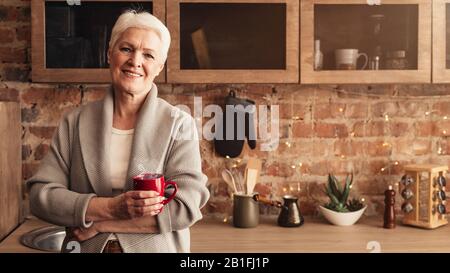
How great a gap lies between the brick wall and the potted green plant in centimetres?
11

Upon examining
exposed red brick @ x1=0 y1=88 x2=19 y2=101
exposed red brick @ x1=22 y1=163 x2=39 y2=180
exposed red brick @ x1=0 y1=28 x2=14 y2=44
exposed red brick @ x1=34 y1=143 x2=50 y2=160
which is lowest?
exposed red brick @ x1=22 y1=163 x2=39 y2=180

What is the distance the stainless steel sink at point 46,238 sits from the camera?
201 cm

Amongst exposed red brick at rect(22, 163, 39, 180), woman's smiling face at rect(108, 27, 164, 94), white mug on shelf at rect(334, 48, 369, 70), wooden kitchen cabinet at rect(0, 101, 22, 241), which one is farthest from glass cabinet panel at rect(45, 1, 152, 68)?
white mug on shelf at rect(334, 48, 369, 70)

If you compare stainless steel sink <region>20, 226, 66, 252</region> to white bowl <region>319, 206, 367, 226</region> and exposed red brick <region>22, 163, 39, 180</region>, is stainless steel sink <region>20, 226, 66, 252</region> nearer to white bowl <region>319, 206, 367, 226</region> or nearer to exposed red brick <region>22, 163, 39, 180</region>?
exposed red brick <region>22, 163, 39, 180</region>

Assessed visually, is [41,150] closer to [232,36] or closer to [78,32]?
[78,32]

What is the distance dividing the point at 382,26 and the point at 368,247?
0.91 meters

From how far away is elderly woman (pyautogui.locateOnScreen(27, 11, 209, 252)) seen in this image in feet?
4.51

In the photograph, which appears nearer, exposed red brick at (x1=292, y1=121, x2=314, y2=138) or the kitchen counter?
the kitchen counter

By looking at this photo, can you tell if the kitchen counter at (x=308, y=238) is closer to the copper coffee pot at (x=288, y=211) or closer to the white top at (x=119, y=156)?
the copper coffee pot at (x=288, y=211)

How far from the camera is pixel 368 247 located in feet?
6.22

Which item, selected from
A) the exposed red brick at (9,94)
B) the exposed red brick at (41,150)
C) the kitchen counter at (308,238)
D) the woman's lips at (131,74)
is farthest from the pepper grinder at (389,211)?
the exposed red brick at (9,94)

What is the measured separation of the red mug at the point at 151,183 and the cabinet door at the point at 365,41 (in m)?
0.92

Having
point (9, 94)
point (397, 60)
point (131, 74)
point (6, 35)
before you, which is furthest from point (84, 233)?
point (397, 60)

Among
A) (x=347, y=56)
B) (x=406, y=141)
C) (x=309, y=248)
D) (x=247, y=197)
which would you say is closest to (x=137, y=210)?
(x=309, y=248)
